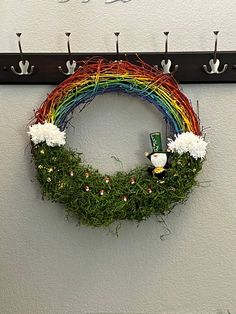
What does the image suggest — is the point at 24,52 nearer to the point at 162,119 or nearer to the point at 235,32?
the point at 162,119

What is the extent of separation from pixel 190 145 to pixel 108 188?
0.25 m

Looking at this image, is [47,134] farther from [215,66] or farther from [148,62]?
[215,66]

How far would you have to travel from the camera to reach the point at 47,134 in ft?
3.75

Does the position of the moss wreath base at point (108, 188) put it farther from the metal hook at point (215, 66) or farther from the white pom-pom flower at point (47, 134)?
the metal hook at point (215, 66)

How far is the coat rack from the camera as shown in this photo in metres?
1.18

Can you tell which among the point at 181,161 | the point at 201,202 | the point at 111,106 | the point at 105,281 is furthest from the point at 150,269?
the point at 111,106

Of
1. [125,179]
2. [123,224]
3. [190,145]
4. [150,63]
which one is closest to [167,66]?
[150,63]

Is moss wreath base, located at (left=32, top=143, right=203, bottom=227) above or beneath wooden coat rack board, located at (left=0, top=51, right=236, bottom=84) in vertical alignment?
beneath

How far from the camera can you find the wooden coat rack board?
1.18 meters

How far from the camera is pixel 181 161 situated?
114 cm

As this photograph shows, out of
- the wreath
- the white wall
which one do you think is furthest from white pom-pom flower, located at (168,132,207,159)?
the white wall

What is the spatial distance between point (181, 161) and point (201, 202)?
0.21 metres

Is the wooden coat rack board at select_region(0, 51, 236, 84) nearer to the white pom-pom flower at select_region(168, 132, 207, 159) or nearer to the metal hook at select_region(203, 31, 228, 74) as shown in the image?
the metal hook at select_region(203, 31, 228, 74)

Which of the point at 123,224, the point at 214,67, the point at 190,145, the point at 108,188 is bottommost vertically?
the point at 123,224
